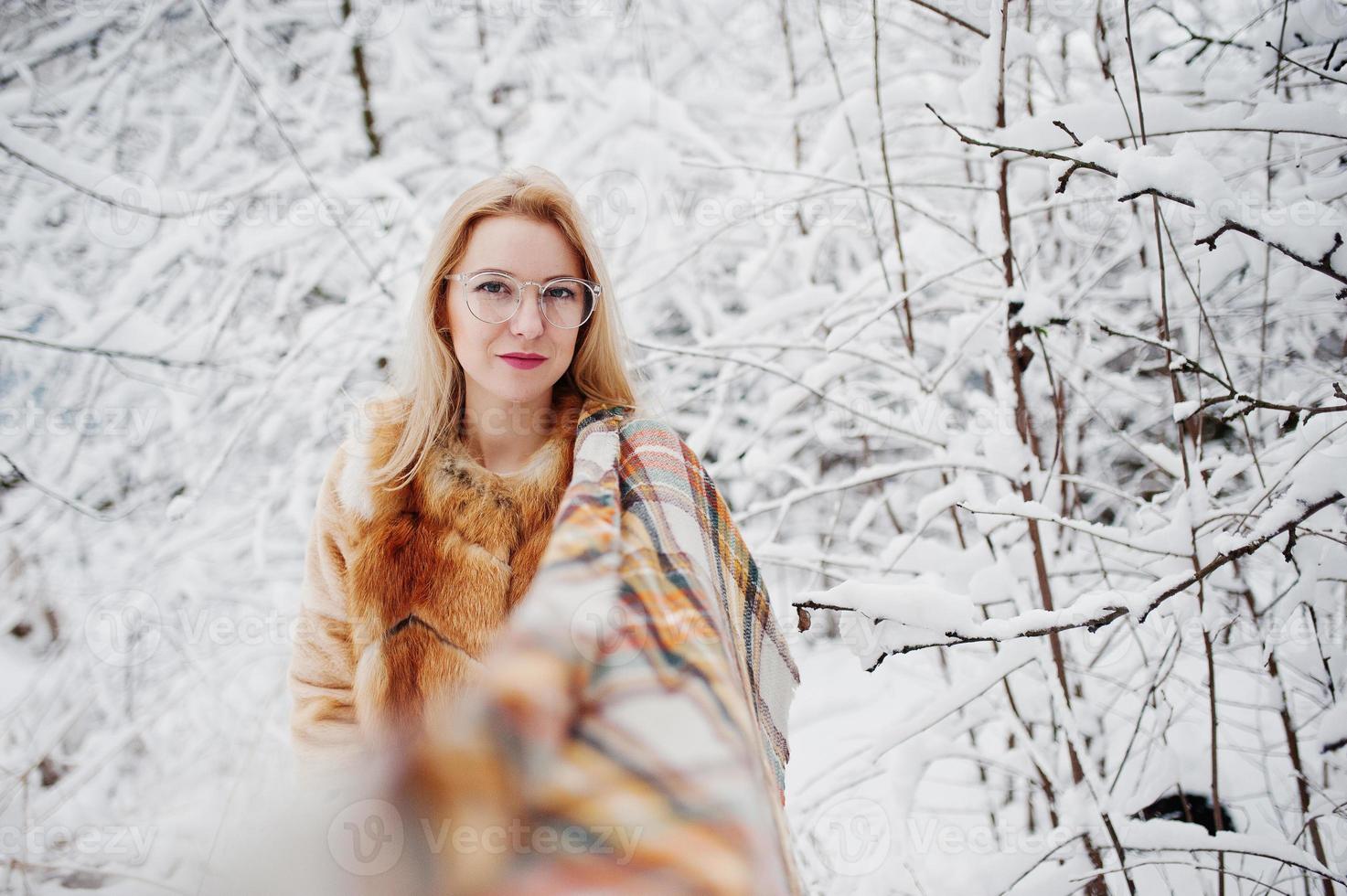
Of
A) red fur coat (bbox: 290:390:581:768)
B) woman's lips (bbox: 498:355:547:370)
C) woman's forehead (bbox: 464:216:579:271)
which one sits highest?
woman's forehead (bbox: 464:216:579:271)

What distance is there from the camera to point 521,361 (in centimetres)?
118

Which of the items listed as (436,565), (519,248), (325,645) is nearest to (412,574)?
(436,565)

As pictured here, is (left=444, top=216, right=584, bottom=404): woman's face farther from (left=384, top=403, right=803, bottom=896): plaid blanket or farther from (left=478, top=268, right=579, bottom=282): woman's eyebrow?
(left=384, top=403, right=803, bottom=896): plaid blanket

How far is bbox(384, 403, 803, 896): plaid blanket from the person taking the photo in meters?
0.60

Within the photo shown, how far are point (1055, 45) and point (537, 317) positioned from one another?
2060mm

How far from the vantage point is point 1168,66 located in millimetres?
1825

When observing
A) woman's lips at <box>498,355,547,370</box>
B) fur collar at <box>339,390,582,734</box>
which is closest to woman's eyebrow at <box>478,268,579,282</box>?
woman's lips at <box>498,355,547,370</box>

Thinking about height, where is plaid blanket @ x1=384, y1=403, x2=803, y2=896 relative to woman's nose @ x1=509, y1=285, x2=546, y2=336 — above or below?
below

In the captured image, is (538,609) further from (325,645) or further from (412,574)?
(325,645)

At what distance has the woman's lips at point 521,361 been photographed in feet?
3.84

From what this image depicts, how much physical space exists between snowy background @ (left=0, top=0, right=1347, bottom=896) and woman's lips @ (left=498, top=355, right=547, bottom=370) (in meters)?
0.28

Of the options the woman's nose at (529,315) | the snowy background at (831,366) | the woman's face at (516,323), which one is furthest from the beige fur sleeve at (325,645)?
the woman's nose at (529,315)

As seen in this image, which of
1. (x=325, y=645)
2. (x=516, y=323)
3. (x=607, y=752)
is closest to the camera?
(x=607, y=752)

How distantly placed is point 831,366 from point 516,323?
75 centimetres
